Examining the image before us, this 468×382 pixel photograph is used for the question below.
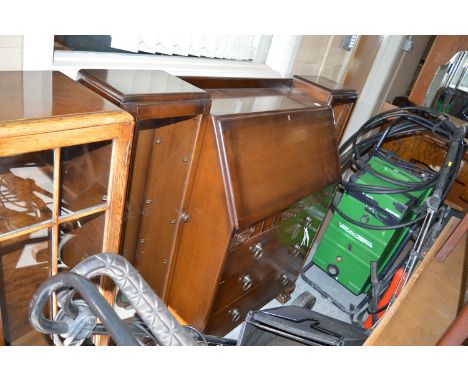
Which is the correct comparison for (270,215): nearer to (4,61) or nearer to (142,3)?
(142,3)

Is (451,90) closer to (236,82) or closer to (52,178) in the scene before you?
(236,82)

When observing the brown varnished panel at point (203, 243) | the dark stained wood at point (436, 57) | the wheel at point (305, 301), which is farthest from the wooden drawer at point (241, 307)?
the dark stained wood at point (436, 57)

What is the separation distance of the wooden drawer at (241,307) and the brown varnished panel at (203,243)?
0.11 meters

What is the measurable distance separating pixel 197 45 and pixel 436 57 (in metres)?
2.51

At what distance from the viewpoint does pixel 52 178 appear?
0.97 metres

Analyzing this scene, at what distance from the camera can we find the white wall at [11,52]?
3.54 ft

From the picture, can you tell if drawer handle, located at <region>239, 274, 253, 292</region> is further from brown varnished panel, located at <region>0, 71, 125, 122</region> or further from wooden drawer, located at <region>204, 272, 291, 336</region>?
brown varnished panel, located at <region>0, 71, 125, 122</region>

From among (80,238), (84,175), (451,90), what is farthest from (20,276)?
(451,90)

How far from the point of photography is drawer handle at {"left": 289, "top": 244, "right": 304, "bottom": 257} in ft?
6.82

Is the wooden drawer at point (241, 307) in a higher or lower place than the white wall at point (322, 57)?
lower

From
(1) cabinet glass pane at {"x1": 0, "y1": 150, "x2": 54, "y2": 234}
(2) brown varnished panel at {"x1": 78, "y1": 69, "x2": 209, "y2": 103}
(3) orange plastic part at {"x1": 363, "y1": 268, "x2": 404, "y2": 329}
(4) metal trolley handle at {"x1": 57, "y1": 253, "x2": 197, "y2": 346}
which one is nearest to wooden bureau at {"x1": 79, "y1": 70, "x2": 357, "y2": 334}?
(2) brown varnished panel at {"x1": 78, "y1": 69, "x2": 209, "y2": 103}

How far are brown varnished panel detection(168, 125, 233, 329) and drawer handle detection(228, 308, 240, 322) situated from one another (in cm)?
22

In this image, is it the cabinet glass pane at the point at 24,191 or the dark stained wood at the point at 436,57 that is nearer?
the cabinet glass pane at the point at 24,191

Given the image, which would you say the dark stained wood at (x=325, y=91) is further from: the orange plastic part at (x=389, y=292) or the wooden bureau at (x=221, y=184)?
the orange plastic part at (x=389, y=292)
